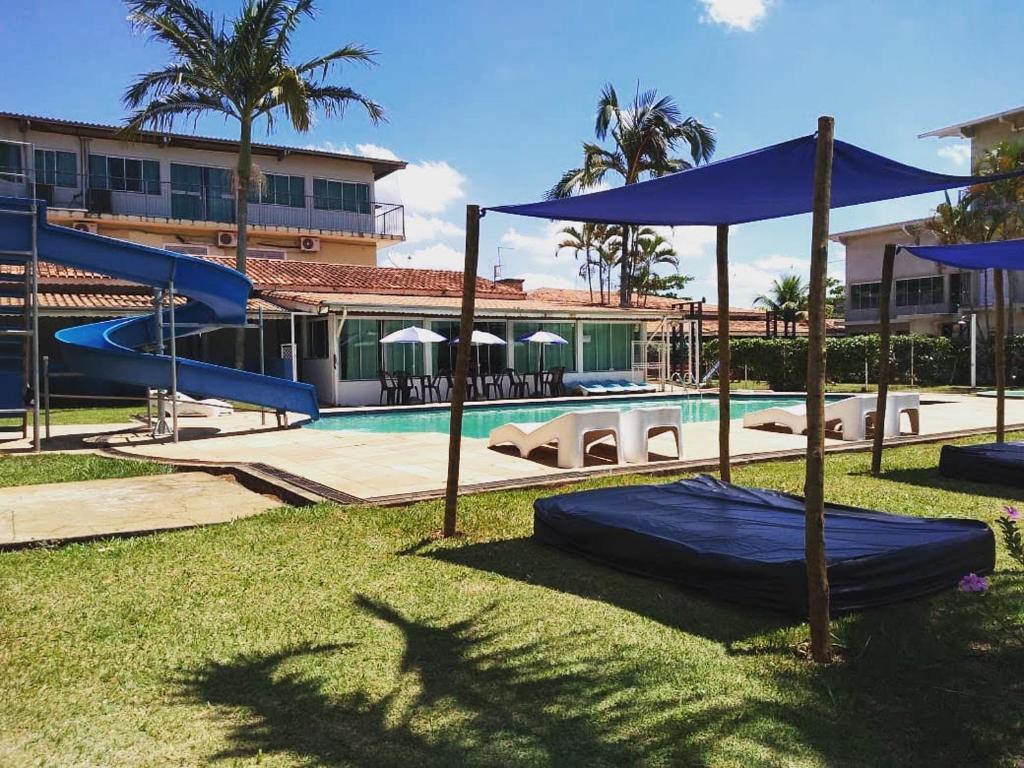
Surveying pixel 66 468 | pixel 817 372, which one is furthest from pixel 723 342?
pixel 66 468

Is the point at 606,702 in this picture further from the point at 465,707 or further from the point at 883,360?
the point at 883,360

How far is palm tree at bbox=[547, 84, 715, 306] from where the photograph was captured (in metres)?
30.3

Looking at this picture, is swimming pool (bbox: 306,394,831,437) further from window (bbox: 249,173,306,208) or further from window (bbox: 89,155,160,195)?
window (bbox: 89,155,160,195)

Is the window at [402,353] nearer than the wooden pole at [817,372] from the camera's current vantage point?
No

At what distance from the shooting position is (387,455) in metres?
10.6

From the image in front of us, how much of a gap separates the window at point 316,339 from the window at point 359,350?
752 mm

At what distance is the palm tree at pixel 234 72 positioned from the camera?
20.2 m

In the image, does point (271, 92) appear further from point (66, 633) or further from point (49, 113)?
point (66, 633)

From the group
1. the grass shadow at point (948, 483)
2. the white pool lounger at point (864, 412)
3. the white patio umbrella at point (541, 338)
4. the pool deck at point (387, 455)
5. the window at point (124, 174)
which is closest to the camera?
the grass shadow at point (948, 483)

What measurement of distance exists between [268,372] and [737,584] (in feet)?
67.9

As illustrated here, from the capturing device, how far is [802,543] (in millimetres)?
4758

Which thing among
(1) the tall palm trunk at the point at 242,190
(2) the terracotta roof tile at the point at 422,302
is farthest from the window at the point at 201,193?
(1) the tall palm trunk at the point at 242,190

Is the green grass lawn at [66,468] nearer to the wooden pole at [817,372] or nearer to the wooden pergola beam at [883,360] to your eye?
the wooden pole at [817,372]

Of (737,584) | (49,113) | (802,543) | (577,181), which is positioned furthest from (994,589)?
(49,113)
